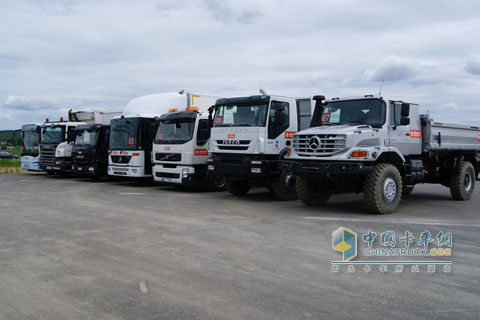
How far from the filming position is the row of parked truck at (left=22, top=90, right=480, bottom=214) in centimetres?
1013

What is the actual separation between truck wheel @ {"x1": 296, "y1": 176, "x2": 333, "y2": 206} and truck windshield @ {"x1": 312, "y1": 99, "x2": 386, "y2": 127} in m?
1.56

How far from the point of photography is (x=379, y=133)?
33.7 feet

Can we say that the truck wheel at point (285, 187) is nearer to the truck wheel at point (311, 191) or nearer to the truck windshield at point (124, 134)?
the truck wheel at point (311, 191)

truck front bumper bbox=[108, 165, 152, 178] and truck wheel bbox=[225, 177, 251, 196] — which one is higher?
truck front bumper bbox=[108, 165, 152, 178]

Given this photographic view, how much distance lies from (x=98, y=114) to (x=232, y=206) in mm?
12648

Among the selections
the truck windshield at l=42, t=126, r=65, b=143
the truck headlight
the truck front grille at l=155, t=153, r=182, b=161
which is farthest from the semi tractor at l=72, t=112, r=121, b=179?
the truck headlight

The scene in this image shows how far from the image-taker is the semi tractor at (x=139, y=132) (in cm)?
1683

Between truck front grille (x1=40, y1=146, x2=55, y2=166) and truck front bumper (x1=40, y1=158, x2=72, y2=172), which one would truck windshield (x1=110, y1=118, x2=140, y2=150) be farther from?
truck front grille (x1=40, y1=146, x2=55, y2=166)

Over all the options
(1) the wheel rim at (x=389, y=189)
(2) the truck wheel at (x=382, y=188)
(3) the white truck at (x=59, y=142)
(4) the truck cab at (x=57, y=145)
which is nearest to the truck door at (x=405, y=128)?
(2) the truck wheel at (x=382, y=188)

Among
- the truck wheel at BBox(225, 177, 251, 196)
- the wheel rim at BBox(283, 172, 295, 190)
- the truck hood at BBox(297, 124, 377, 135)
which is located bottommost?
Result: the truck wheel at BBox(225, 177, 251, 196)

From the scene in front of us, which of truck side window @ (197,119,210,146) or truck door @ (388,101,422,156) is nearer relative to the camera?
truck door @ (388,101,422,156)

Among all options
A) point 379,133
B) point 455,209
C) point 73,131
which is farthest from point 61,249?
point 73,131

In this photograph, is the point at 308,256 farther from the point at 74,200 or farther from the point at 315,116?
the point at 74,200

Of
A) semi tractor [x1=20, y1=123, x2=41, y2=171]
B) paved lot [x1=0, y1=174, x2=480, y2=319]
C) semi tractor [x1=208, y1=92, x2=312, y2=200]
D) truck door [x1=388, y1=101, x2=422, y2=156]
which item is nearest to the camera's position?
paved lot [x1=0, y1=174, x2=480, y2=319]
